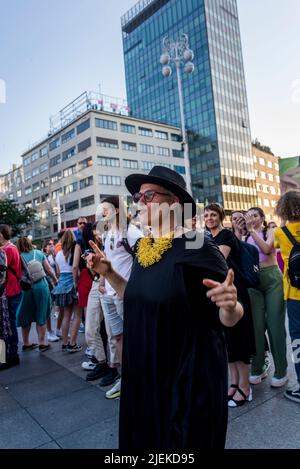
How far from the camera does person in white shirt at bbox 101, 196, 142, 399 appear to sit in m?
3.64

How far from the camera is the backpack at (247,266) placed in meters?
3.48

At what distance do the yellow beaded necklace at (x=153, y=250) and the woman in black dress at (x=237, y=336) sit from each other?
141 centimetres

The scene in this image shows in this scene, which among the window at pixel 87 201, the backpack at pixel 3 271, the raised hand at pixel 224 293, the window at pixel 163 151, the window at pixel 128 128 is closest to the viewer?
the raised hand at pixel 224 293

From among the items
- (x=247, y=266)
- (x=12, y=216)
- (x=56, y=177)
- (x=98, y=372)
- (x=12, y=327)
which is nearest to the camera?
(x=247, y=266)

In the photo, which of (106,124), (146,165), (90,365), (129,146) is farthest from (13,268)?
(146,165)

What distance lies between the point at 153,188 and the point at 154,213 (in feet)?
→ 0.56

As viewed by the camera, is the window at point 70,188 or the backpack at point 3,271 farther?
the window at point 70,188

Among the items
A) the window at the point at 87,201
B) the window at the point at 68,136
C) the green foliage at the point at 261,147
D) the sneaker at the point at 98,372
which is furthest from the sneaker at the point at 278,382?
the green foliage at the point at 261,147

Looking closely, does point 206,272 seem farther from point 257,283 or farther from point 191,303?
point 257,283

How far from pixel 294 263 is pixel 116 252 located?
1.83 metres

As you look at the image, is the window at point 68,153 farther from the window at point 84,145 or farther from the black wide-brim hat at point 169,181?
the black wide-brim hat at point 169,181

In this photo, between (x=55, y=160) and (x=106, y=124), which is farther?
(x=55, y=160)

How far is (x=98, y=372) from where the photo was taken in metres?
4.19

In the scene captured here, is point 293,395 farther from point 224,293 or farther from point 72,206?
point 72,206
